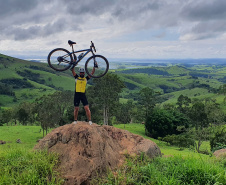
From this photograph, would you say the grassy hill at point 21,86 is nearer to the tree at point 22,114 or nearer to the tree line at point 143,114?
the tree at point 22,114

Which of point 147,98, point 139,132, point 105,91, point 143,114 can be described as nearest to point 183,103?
point 143,114

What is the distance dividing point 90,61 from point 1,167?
296 inches

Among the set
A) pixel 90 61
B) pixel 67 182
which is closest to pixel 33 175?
pixel 67 182

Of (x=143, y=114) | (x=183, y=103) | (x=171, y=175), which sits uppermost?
(x=171, y=175)

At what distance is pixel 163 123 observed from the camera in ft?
163

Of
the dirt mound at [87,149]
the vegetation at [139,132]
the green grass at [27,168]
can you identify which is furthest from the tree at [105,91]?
the green grass at [27,168]

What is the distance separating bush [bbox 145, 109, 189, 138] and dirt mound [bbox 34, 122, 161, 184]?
38.8 metres

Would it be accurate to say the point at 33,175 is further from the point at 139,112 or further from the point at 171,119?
the point at 139,112

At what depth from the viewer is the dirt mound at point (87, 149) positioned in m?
8.88

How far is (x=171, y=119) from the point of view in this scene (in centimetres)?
5075

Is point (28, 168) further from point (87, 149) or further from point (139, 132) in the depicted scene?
point (139, 132)

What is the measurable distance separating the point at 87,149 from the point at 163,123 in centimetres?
4270

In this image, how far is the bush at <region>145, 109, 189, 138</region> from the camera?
49.5 meters

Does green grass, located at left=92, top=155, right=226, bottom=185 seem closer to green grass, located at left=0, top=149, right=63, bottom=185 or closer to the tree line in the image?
green grass, located at left=0, top=149, right=63, bottom=185
